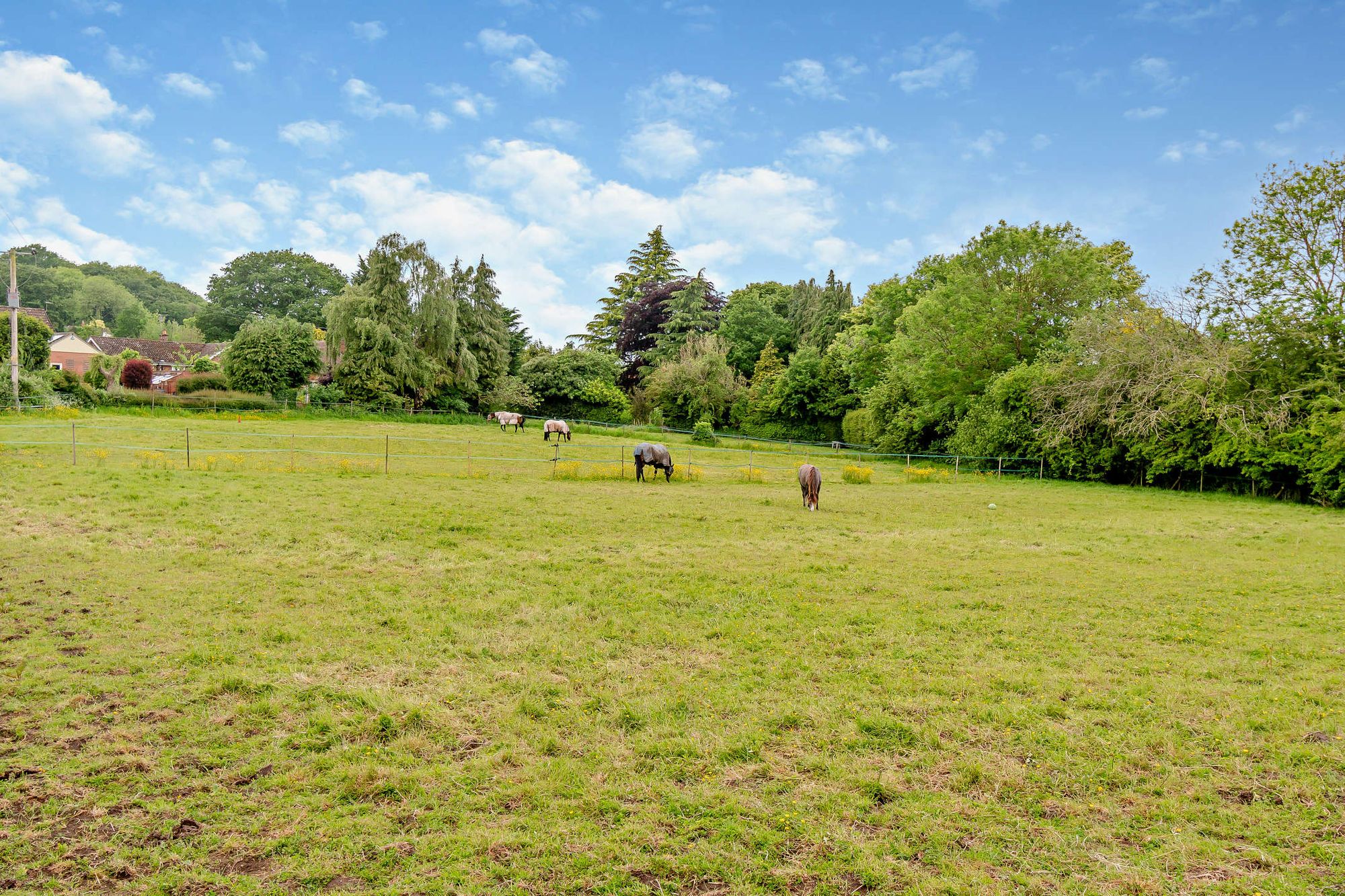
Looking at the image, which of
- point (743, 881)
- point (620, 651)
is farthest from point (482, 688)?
point (743, 881)

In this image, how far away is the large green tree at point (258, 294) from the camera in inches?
2749

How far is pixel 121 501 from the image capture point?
1209cm

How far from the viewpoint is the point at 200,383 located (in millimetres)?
37281

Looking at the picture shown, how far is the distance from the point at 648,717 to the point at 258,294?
80.8 meters

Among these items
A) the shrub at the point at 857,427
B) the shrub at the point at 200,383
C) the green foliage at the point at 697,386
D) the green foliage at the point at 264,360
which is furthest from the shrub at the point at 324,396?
the shrub at the point at 857,427

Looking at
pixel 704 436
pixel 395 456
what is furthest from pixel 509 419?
pixel 395 456

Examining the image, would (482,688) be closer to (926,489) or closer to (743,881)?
(743,881)

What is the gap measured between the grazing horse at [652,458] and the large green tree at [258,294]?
60552mm

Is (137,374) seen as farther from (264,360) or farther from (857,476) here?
(857,476)

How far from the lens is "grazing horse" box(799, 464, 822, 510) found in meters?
15.9

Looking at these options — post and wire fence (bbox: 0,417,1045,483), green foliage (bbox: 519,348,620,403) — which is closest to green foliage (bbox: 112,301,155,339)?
green foliage (bbox: 519,348,620,403)

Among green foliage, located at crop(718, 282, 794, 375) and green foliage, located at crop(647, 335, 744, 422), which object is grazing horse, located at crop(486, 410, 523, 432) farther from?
green foliage, located at crop(718, 282, 794, 375)

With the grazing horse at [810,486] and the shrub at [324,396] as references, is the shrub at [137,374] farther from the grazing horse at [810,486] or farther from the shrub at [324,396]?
the grazing horse at [810,486]

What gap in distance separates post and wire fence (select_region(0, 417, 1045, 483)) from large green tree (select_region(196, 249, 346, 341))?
47304 mm
